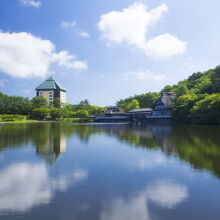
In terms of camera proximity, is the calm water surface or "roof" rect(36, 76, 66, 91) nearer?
the calm water surface

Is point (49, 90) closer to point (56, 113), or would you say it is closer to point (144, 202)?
point (56, 113)

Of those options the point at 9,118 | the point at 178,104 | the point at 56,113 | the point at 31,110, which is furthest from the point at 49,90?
the point at 178,104

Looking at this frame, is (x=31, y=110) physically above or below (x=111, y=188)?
above

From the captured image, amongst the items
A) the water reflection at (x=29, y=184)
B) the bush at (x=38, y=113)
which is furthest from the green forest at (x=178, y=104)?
the water reflection at (x=29, y=184)

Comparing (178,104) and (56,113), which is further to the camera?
(56,113)

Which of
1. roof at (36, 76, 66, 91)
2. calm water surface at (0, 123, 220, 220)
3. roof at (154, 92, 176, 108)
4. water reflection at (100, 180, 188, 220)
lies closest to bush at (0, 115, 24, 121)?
roof at (154, 92, 176, 108)

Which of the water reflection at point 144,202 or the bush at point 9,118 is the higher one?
the bush at point 9,118

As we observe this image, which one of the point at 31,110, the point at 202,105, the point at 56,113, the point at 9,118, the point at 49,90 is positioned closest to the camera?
the point at 202,105

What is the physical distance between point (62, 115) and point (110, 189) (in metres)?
57.8

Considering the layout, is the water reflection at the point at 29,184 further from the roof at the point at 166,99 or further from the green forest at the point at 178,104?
the roof at the point at 166,99

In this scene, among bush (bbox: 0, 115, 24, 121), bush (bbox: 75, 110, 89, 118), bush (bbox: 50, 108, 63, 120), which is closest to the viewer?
bush (bbox: 0, 115, 24, 121)

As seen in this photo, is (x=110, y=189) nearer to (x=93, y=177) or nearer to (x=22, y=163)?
(x=93, y=177)

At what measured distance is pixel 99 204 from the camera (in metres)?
3.38

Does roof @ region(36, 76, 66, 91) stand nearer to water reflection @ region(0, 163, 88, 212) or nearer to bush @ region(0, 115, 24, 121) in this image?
bush @ region(0, 115, 24, 121)
